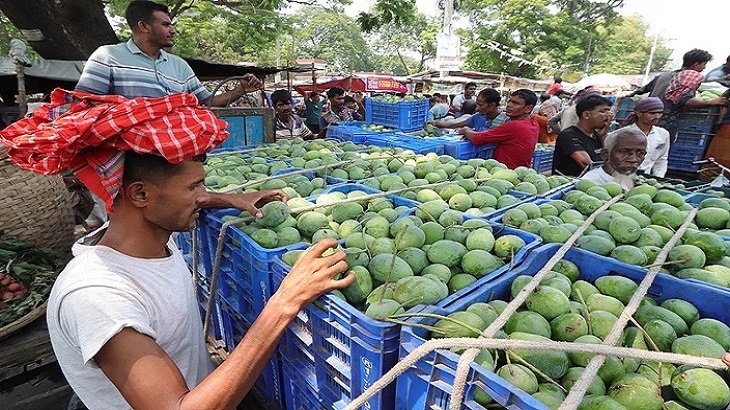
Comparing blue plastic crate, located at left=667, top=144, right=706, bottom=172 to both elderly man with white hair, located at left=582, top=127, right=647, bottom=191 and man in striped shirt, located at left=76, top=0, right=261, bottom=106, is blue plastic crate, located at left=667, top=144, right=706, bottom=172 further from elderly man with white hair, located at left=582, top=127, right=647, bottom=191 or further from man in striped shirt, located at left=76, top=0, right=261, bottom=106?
man in striped shirt, located at left=76, top=0, right=261, bottom=106

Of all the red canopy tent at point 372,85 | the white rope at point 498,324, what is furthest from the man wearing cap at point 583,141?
the red canopy tent at point 372,85

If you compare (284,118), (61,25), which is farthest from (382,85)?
(61,25)

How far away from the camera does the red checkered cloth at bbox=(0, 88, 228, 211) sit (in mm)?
1183

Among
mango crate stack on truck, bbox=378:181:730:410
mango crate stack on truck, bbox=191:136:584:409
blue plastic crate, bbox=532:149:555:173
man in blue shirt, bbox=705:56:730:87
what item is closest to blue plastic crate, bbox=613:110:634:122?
man in blue shirt, bbox=705:56:730:87

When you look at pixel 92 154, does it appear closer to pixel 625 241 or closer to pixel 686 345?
pixel 686 345

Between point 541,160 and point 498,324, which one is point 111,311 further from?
point 541,160

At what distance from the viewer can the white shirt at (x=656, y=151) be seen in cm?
436

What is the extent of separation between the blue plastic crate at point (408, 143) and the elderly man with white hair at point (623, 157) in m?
1.86

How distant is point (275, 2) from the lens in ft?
31.5

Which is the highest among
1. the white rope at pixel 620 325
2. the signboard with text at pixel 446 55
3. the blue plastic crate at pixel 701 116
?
the signboard with text at pixel 446 55

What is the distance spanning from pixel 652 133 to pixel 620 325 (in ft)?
13.3

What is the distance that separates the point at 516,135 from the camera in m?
4.52

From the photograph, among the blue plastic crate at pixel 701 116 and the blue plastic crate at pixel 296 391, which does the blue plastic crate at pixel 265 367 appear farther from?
the blue plastic crate at pixel 701 116

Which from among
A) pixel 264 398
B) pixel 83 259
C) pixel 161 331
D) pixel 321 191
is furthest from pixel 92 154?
pixel 321 191
